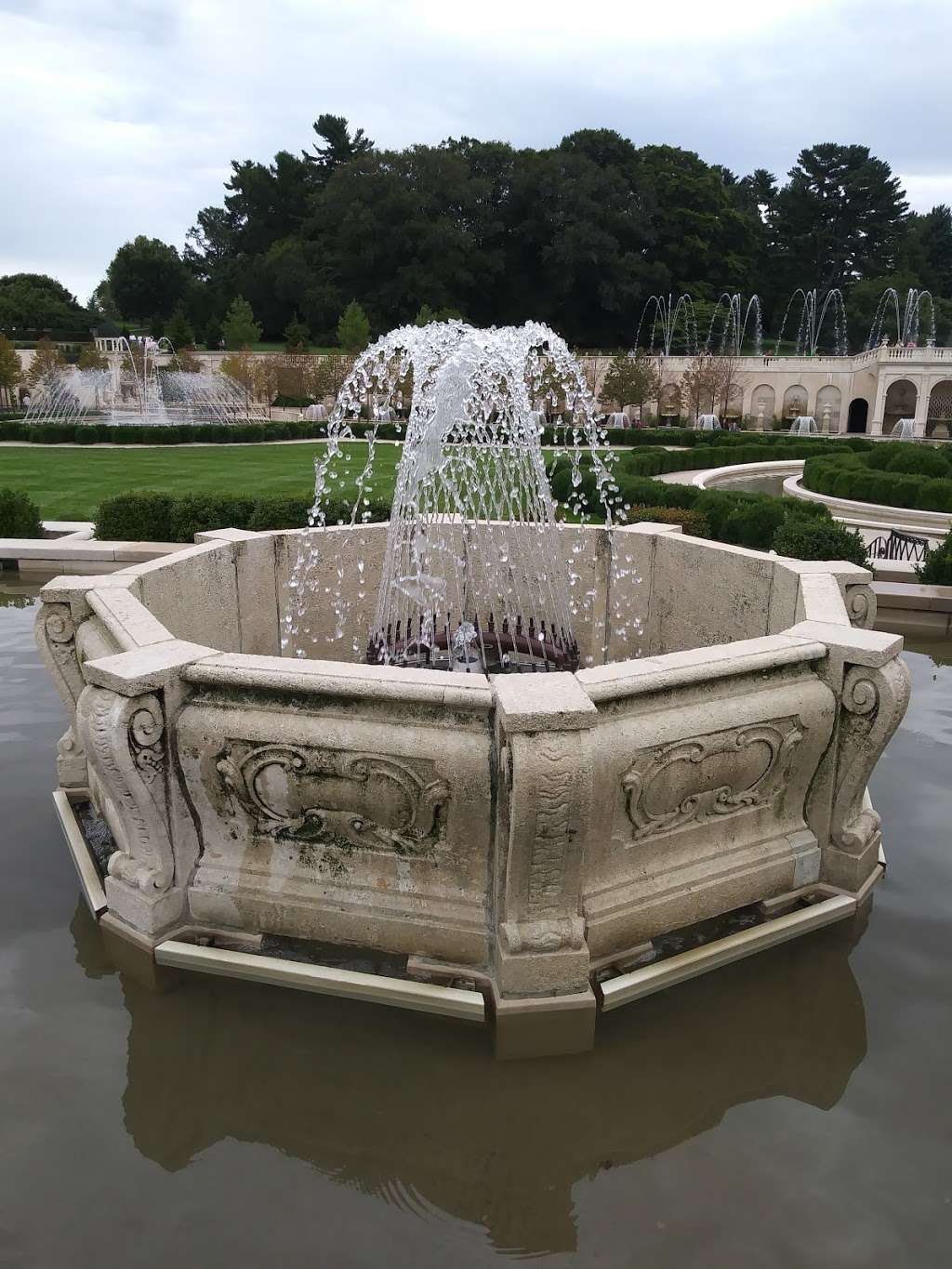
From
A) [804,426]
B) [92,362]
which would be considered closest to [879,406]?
[804,426]

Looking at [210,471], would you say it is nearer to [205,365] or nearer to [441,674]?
[441,674]

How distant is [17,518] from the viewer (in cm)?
1270

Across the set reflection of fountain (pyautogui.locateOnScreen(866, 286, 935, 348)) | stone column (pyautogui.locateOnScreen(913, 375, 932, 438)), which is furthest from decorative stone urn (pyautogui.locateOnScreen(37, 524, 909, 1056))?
reflection of fountain (pyautogui.locateOnScreen(866, 286, 935, 348))

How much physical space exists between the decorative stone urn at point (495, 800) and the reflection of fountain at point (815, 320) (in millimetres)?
60914

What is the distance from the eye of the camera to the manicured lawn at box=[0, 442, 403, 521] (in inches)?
719

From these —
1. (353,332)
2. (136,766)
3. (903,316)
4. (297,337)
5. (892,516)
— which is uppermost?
(903,316)

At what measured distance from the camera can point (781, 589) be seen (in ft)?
18.1

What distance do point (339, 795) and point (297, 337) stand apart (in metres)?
57.2

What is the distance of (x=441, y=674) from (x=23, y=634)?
269 inches

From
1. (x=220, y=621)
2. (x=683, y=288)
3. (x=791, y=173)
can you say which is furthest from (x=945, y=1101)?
(x=791, y=173)

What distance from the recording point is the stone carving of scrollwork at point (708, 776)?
359 cm

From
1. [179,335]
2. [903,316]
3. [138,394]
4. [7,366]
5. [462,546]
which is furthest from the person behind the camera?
[179,335]

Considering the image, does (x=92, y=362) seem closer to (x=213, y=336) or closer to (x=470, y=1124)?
(x=213, y=336)

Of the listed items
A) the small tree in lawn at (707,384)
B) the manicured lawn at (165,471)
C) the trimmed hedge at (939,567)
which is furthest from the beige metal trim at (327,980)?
the small tree in lawn at (707,384)
